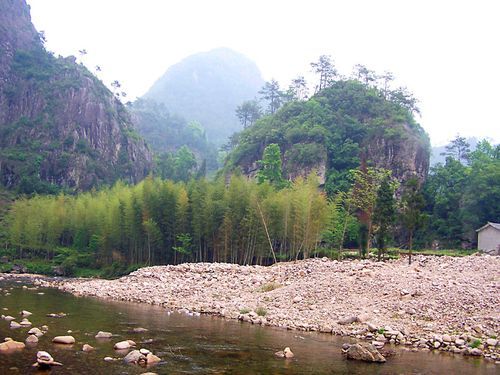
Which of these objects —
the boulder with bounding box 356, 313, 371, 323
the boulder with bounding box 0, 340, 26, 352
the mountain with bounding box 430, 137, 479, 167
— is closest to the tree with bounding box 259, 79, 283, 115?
the boulder with bounding box 356, 313, 371, 323

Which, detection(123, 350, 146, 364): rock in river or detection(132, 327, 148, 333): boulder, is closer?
detection(123, 350, 146, 364): rock in river

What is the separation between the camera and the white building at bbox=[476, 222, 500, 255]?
Answer: 1538 inches

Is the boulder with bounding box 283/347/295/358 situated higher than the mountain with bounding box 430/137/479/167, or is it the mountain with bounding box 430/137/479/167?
the mountain with bounding box 430/137/479/167

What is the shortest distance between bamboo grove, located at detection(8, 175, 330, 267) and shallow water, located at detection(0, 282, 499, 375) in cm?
1835

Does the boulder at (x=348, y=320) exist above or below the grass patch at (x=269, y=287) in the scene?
below

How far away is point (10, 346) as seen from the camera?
12.1m

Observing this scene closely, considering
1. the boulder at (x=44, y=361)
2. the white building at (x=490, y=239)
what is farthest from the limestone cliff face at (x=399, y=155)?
the boulder at (x=44, y=361)

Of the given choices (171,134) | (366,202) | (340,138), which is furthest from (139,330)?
(171,134)

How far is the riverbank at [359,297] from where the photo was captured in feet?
56.7

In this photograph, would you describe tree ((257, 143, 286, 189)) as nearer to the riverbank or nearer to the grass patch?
the riverbank

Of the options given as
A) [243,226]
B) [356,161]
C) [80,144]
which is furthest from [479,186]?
[80,144]

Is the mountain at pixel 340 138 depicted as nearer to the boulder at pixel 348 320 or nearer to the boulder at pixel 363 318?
the boulder at pixel 363 318

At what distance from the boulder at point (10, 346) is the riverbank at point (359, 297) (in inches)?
377

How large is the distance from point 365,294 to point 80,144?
7323 cm
